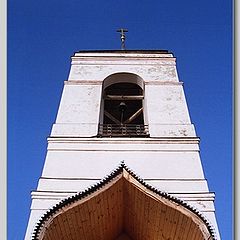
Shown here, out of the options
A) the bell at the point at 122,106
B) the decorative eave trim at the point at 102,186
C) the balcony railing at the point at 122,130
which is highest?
the bell at the point at 122,106

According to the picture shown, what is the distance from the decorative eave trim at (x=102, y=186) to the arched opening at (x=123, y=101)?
173 centimetres

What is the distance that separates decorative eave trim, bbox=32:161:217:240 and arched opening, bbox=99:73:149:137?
5.67ft

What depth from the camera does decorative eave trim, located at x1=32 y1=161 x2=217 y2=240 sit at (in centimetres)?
560

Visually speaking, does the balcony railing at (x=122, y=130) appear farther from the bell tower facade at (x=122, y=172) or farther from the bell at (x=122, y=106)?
the bell at (x=122, y=106)

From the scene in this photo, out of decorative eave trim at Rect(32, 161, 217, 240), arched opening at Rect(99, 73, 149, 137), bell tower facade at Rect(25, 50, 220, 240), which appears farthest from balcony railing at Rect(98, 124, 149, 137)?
decorative eave trim at Rect(32, 161, 217, 240)

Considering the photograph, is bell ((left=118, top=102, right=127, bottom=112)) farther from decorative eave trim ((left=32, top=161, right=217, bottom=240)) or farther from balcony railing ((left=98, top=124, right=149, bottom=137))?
decorative eave trim ((left=32, top=161, right=217, bottom=240))

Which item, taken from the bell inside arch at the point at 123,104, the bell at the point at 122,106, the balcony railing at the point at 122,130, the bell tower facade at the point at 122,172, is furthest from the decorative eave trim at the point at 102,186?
the bell at the point at 122,106

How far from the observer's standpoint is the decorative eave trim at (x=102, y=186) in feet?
18.4

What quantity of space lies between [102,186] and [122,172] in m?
0.29

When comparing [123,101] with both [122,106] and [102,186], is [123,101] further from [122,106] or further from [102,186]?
[102,186]

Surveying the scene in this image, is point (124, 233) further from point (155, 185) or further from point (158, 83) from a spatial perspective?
point (158, 83)

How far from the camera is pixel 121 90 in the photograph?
30.2ft

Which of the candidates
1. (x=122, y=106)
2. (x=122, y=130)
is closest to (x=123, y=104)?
(x=122, y=106)

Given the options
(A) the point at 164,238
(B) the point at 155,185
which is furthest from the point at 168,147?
(A) the point at 164,238
